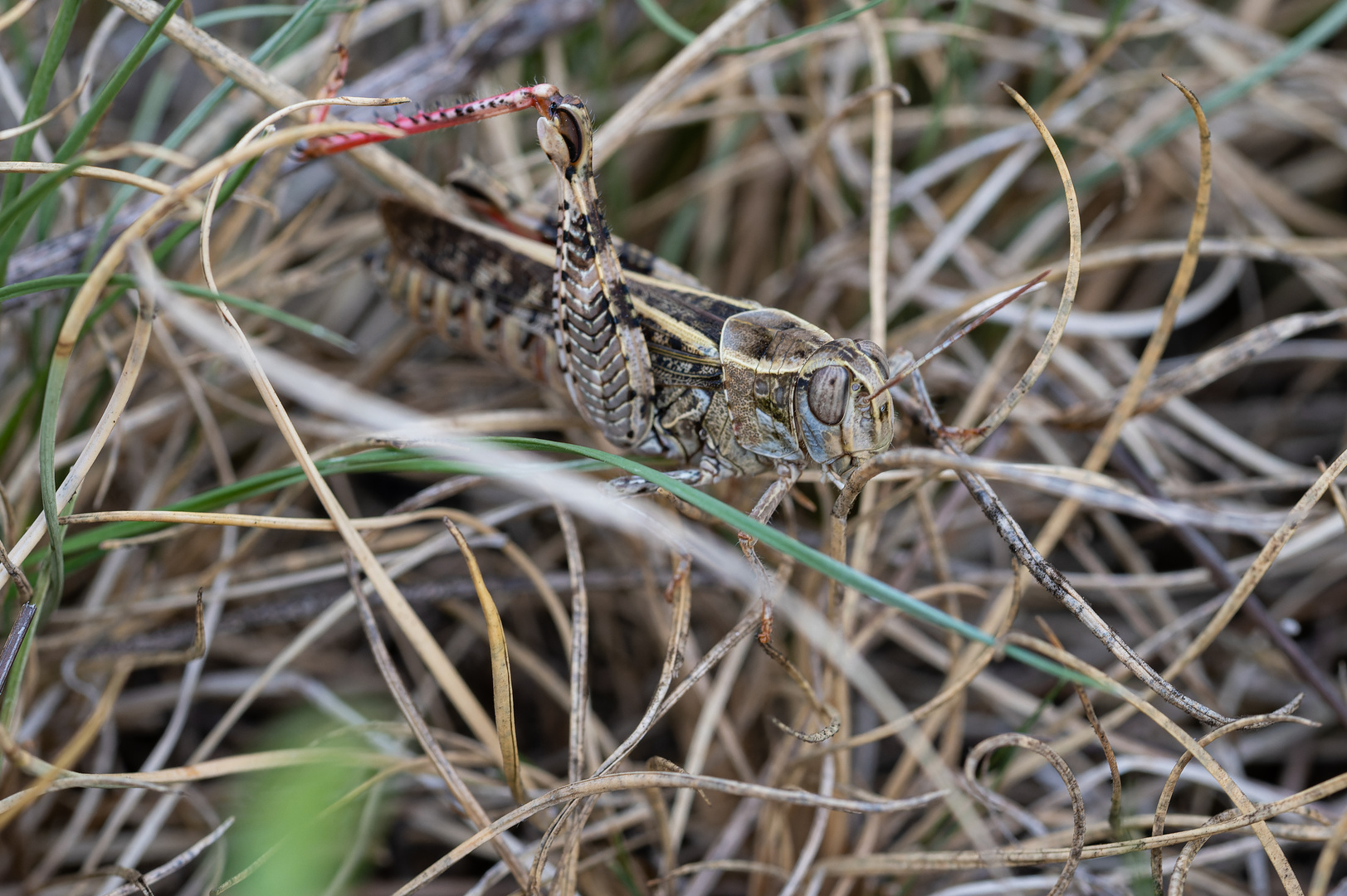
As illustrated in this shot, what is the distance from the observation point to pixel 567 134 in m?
1.97

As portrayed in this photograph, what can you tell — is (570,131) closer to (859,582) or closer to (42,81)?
(42,81)

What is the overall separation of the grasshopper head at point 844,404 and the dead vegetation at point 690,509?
0.12 meters

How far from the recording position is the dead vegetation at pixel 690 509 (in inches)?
63.2

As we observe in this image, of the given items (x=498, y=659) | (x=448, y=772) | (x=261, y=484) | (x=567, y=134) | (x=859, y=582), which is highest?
(x=567, y=134)

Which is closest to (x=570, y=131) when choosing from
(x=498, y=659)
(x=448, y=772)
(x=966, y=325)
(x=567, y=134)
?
(x=567, y=134)

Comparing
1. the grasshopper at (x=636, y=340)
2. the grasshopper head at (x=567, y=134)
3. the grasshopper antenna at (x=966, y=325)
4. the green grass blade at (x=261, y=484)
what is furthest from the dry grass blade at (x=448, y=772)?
the grasshopper head at (x=567, y=134)

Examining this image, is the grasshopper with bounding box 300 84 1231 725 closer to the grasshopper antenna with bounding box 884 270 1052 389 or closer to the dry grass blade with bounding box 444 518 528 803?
the grasshopper antenna with bounding box 884 270 1052 389

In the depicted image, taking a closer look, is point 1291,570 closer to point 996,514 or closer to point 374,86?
point 996,514

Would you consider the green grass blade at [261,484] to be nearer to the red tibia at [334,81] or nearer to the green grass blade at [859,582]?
the green grass blade at [859,582]

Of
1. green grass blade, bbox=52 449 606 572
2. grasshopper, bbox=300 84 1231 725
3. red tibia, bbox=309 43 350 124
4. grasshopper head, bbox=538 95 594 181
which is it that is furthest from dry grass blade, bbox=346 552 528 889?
red tibia, bbox=309 43 350 124

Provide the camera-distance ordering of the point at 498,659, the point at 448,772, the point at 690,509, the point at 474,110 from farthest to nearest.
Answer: the point at 690,509 → the point at 474,110 → the point at 448,772 → the point at 498,659

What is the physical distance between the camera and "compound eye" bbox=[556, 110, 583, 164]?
6.37 feet

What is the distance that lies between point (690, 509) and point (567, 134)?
882 mm

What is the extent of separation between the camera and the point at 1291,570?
8.89 feet
